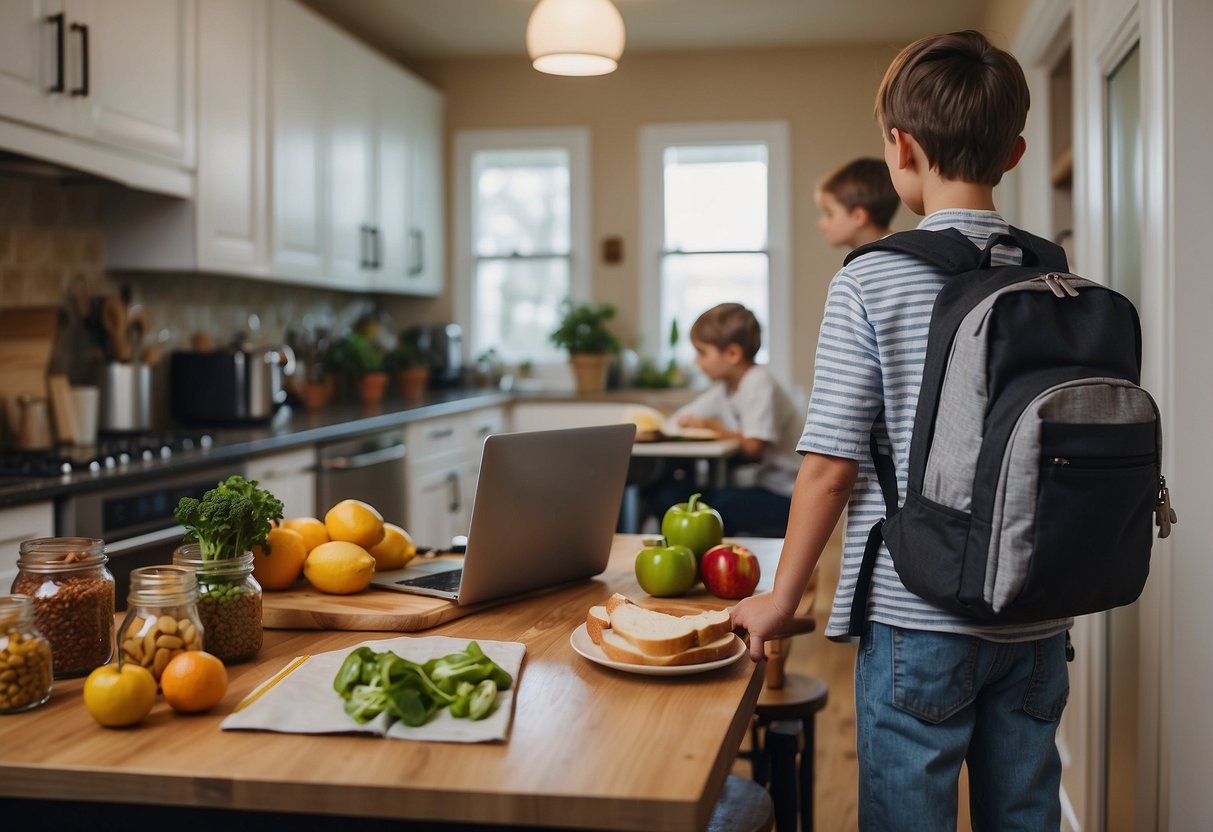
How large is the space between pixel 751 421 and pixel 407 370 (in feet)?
7.02

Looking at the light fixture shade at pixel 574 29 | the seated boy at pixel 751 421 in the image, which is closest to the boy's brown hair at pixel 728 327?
the seated boy at pixel 751 421

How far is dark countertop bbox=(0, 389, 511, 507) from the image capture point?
242 cm

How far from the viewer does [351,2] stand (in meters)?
5.07

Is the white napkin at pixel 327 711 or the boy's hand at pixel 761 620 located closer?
the white napkin at pixel 327 711

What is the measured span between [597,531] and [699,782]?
0.77 metres

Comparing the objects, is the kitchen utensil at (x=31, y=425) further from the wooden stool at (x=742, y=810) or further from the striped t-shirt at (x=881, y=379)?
the striped t-shirt at (x=881, y=379)

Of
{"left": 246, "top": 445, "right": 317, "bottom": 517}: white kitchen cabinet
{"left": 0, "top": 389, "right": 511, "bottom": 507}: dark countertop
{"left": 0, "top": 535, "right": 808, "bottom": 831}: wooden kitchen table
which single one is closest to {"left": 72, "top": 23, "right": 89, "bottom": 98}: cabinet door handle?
{"left": 0, "top": 389, "right": 511, "bottom": 507}: dark countertop

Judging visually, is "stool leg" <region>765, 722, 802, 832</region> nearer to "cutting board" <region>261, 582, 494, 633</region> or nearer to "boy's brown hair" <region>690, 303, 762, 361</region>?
"cutting board" <region>261, 582, 494, 633</region>

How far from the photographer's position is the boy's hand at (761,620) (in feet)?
4.29

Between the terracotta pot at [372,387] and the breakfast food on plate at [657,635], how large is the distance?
4.02 m

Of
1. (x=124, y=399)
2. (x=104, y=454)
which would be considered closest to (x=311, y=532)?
(x=104, y=454)

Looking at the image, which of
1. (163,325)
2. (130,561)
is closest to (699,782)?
(130,561)

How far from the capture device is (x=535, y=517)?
4.99ft

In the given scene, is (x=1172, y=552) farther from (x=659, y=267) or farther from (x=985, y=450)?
(x=659, y=267)
